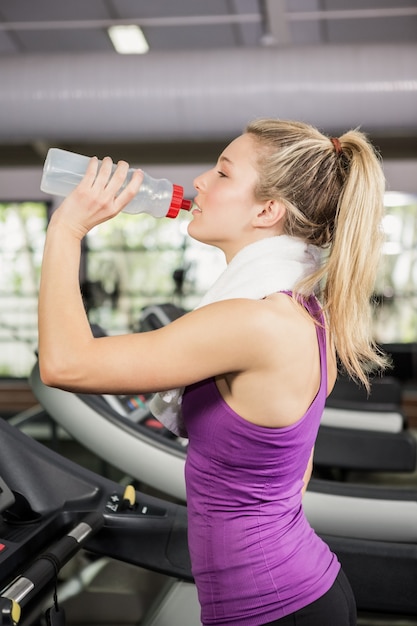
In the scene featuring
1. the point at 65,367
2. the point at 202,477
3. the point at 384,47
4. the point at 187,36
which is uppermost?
the point at 187,36

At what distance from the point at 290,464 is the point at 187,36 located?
3866mm

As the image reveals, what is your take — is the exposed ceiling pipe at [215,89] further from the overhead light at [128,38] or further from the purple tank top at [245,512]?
the purple tank top at [245,512]

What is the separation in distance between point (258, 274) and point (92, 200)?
→ 22cm

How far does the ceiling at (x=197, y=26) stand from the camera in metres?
3.64

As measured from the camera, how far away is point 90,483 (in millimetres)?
1408

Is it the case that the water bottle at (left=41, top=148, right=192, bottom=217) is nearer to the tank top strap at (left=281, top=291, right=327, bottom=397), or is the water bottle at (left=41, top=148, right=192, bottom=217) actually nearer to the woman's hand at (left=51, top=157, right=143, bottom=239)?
the woman's hand at (left=51, top=157, right=143, bottom=239)

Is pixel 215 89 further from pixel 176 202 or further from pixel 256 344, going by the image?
pixel 256 344

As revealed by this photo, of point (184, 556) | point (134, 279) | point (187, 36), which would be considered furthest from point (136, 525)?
point (134, 279)

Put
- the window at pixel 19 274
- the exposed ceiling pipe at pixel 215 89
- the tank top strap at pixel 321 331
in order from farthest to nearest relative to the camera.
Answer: the window at pixel 19 274, the exposed ceiling pipe at pixel 215 89, the tank top strap at pixel 321 331

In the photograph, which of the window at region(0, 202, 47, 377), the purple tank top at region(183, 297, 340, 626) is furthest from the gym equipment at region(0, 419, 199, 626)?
the window at region(0, 202, 47, 377)

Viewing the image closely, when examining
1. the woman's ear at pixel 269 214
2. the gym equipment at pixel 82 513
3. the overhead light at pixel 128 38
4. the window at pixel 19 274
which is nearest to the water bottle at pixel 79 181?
the woman's ear at pixel 269 214

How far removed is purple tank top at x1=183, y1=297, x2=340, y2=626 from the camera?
0.85 metres

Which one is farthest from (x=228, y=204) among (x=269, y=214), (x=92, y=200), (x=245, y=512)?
(x=245, y=512)

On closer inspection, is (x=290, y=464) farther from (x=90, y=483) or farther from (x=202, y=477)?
(x=90, y=483)
